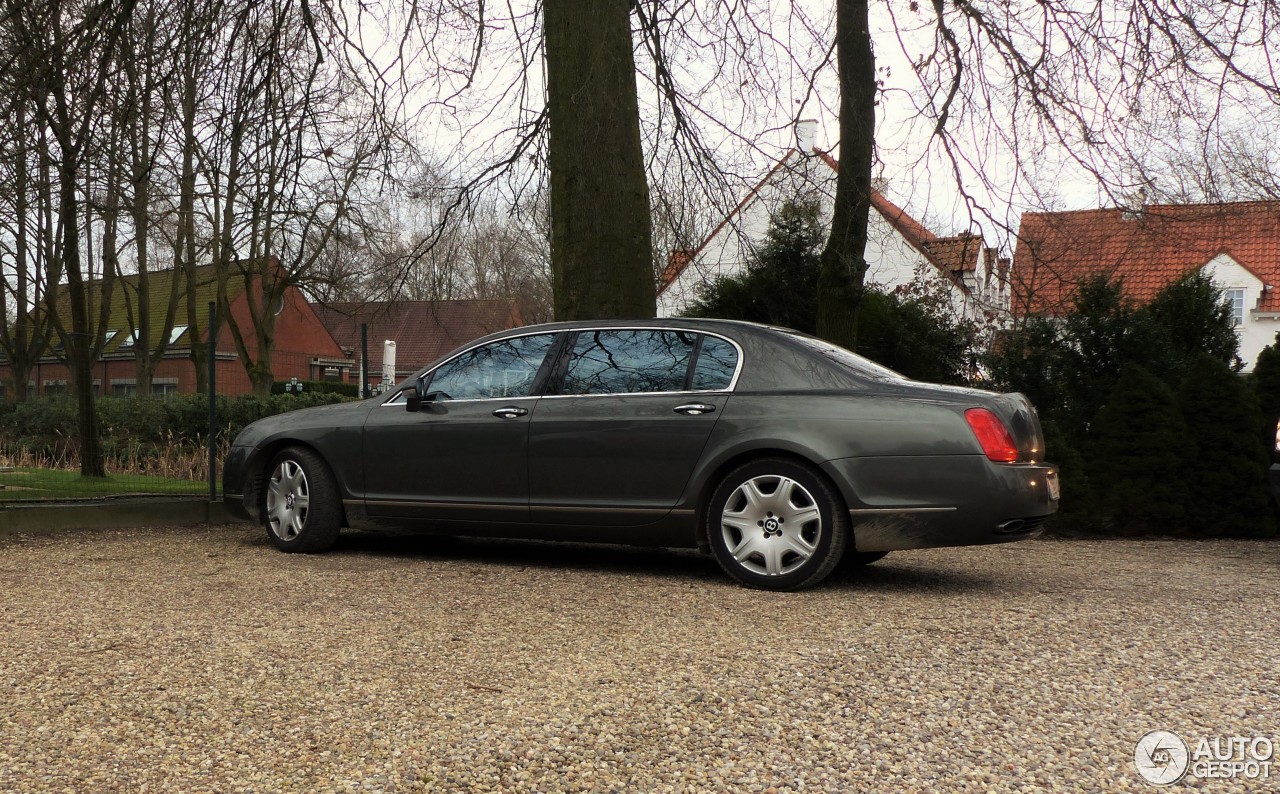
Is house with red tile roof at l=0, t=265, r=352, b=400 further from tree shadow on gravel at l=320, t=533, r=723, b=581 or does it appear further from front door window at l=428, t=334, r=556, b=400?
front door window at l=428, t=334, r=556, b=400

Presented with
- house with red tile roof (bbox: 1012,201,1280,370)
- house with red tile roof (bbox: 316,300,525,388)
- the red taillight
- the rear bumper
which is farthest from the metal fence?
house with red tile roof (bbox: 316,300,525,388)

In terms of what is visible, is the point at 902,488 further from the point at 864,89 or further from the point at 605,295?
the point at 864,89

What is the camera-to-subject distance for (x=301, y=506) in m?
7.61

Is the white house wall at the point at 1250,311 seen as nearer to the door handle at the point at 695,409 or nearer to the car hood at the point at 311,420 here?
the door handle at the point at 695,409

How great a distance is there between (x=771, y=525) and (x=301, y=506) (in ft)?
10.9

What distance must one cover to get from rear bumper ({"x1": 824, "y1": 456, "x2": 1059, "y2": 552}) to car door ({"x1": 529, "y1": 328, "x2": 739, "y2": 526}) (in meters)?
0.89

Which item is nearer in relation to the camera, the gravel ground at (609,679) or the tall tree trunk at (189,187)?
the gravel ground at (609,679)

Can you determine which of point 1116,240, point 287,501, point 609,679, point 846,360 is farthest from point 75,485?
point 1116,240

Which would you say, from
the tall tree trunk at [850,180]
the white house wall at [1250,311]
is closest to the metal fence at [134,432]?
the tall tree trunk at [850,180]

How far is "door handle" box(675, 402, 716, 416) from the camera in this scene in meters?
6.32

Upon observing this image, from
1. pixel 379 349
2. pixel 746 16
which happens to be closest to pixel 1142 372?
pixel 746 16

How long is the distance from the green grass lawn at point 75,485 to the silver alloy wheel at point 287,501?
10.8ft

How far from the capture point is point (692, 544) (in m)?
6.41

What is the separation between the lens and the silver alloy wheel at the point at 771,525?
596 cm
